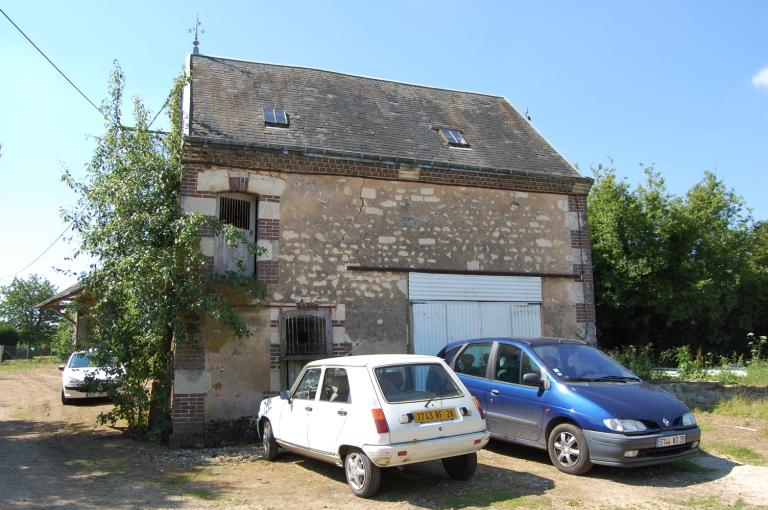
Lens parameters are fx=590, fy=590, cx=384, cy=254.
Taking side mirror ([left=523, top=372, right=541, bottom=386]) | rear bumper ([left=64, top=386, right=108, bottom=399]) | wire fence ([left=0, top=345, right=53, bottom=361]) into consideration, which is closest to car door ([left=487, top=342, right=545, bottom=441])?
side mirror ([left=523, top=372, right=541, bottom=386])

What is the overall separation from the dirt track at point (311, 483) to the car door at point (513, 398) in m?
0.45

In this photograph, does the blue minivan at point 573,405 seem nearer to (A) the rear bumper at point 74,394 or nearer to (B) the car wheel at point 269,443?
(B) the car wheel at point 269,443

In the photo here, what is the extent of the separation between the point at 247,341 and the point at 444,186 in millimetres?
5020

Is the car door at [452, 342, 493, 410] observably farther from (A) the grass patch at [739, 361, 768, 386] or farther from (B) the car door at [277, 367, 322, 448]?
(A) the grass patch at [739, 361, 768, 386]

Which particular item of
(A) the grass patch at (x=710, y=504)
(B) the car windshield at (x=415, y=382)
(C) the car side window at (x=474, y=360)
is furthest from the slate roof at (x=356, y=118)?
(A) the grass patch at (x=710, y=504)

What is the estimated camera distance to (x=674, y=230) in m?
20.3

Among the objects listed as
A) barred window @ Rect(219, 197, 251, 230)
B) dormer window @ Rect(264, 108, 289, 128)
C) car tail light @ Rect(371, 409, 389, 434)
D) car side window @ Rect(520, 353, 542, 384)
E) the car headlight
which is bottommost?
the car headlight

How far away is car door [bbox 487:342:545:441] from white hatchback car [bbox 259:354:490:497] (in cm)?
115

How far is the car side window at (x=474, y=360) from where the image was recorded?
8.47 metres

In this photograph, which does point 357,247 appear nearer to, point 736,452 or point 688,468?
point 688,468

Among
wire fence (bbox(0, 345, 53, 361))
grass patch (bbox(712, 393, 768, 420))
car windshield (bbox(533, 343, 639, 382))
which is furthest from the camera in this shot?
wire fence (bbox(0, 345, 53, 361))

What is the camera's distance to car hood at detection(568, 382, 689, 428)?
6.69 meters

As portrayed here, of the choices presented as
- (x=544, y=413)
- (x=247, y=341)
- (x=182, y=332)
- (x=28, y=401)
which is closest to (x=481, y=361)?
(x=544, y=413)

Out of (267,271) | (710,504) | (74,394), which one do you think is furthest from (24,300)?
(710,504)
